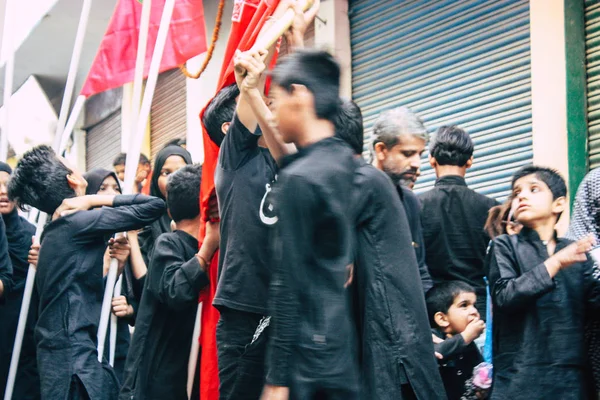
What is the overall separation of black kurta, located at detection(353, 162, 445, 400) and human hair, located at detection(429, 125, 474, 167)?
2002 millimetres

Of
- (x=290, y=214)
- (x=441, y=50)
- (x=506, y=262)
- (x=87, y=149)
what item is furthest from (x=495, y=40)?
(x=87, y=149)

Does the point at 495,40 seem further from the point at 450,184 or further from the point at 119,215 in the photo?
the point at 119,215

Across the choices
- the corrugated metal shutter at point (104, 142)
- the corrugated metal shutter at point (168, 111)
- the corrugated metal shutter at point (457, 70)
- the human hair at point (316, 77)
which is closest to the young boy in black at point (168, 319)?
the human hair at point (316, 77)

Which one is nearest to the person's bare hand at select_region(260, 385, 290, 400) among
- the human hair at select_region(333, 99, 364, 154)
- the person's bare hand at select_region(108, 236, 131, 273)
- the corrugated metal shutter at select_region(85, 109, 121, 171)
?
the human hair at select_region(333, 99, 364, 154)

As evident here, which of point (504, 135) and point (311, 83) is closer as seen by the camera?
point (311, 83)

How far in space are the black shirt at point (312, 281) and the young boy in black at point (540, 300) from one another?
130 centimetres

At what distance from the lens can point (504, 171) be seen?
691 centimetres

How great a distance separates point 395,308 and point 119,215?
2.34 meters

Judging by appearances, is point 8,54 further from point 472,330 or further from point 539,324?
point 539,324

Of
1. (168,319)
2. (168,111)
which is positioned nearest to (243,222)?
(168,319)

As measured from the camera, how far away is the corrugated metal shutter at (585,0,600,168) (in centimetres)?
623

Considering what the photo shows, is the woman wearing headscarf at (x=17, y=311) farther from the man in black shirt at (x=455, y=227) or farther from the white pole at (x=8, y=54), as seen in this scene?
the man in black shirt at (x=455, y=227)

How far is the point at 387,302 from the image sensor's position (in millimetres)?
3510

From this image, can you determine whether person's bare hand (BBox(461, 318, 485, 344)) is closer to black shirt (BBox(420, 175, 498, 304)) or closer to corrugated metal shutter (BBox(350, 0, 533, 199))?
black shirt (BBox(420, 175, 498, 304))
